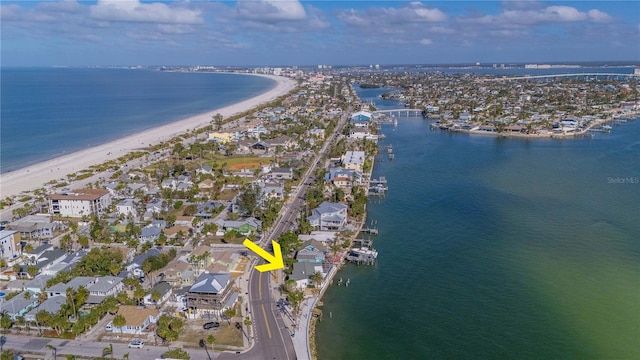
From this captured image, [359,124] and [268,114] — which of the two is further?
[268,114]

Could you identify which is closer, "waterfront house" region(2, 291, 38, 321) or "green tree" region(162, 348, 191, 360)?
"green tree" region(162, 348, 191, 360)

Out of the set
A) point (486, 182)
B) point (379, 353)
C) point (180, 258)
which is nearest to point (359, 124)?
point (486, 182)

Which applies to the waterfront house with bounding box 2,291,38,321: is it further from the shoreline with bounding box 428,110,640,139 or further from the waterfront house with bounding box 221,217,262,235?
the shoreline with bounding box 428,110,640,139

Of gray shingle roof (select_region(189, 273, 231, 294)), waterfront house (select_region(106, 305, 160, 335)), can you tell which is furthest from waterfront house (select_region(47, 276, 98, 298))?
gray shingle roof (select_region(189, 273, 231, 294))

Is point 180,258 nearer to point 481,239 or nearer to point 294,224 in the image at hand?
point 294,224

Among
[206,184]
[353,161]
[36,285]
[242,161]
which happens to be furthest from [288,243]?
[242,161]

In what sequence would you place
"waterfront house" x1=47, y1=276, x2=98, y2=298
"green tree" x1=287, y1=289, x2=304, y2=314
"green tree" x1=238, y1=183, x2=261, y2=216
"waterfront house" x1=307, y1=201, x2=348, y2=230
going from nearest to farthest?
"green tree" x1=287, y1=289, x2=304, y2=314 → "waterfront house" x1=47, y1=276, x2=98, y2=298 → "waterfront house" x1=307, y1=201, x2=348, y2=230 → "green tree" x1=238, y1=183, x2=261, y2=216
